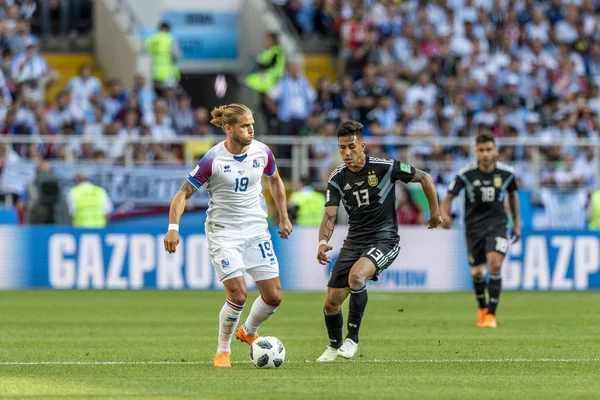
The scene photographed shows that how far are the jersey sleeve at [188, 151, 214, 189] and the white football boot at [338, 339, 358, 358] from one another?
6.28 feet

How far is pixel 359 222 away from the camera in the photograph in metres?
12.0

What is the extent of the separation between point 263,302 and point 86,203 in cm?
1272

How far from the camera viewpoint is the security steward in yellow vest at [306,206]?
23938 millimetres

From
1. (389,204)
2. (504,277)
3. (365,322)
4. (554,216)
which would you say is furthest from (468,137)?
(389,204)

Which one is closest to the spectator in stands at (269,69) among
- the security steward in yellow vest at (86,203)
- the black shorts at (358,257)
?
the security steward in yellow vest at (86,203)

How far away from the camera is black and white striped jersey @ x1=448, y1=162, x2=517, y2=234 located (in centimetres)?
1622

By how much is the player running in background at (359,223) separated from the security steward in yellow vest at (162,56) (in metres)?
15.9

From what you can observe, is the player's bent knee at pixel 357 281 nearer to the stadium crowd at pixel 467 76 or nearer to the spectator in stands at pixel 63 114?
the stadium crowd at pixel 467 76

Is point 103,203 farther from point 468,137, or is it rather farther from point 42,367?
point 42,367

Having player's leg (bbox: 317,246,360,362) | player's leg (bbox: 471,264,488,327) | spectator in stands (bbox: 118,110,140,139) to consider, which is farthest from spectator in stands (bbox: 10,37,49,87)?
player's leg (bbox: 317,246,360,362)

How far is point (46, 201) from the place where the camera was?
2356 cm

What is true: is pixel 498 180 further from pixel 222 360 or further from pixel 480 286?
pixel 222 360

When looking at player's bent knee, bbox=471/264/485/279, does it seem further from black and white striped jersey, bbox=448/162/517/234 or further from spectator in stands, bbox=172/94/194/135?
spectator in stands, bbox=172/94/194/135

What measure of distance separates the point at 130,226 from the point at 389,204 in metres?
11.6
